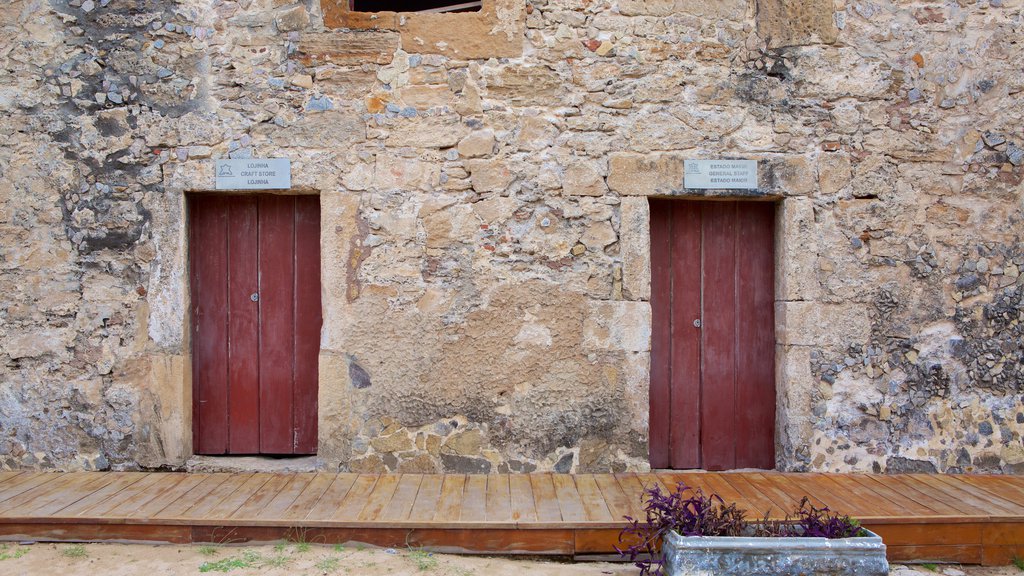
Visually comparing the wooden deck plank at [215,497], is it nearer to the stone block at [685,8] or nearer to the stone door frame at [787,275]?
the stone door frame at [787,275]

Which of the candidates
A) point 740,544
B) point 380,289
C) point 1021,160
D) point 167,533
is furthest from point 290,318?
point 1021,160

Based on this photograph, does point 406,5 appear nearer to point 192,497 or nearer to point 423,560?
point 192,497

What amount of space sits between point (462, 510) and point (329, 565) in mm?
649

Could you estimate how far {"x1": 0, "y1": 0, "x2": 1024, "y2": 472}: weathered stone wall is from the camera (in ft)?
12.8

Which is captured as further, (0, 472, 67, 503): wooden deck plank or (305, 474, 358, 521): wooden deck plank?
(0, 472, 67, 503): wooden deck plank

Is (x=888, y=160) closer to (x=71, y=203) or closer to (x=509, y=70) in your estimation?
(x=509, y=70)

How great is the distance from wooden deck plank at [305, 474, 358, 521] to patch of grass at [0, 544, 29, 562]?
1266 mm

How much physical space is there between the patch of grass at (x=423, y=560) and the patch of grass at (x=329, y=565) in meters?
0.32

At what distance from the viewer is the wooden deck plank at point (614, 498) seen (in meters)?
3.22

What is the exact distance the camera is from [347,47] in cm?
395

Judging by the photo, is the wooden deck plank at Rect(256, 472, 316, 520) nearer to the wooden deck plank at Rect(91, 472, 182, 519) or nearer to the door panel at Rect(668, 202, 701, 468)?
the wooden deck plank at Rect(91, 472, 182, 519)

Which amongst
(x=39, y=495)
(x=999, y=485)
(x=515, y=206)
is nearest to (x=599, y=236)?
(x=515, y=206)

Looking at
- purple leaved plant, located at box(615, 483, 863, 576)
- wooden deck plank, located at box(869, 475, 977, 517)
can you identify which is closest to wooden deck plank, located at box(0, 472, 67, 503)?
purple leaved plant, located at box(615, 483, 863, 576)

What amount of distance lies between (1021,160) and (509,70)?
302 centimetres
